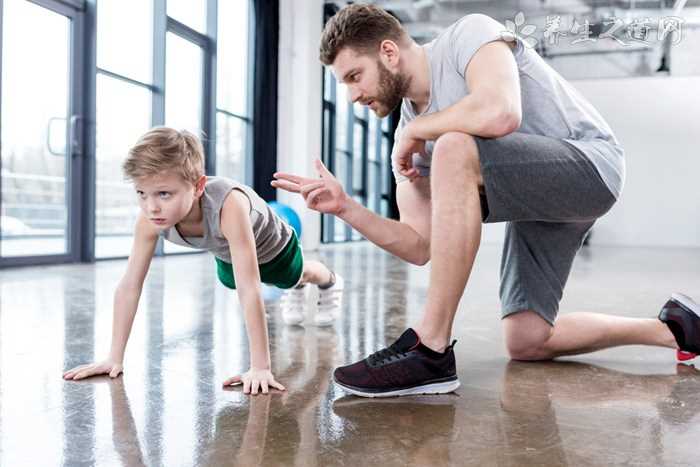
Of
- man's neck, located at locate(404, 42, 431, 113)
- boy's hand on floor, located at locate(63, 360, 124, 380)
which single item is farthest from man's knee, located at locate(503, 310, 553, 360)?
boy's hand on floor, located at locate(63, 360, 124, 380)

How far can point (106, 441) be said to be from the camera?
3.41 ft

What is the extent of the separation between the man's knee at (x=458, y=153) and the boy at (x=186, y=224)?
484 millimetres

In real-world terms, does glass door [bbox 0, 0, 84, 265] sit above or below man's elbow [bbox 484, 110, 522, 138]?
above

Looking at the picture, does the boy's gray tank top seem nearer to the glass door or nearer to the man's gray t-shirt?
the man's gray t-shirt

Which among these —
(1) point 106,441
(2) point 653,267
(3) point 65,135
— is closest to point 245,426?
(1) point 106,441

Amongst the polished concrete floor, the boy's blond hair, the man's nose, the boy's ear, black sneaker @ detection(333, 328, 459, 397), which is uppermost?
the man's nose

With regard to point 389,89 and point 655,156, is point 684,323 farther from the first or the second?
point 655,156

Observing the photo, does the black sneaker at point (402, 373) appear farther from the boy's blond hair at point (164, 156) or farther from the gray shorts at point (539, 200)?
the boy's blond hair at point (164, 156)

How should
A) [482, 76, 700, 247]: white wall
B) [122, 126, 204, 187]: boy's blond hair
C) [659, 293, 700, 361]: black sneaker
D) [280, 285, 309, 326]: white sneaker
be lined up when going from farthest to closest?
[482, 76, 700, 247]: white wall
[280, 285, 309, 326]: white sneaker
[659, 293, 700, 361]: black sneaker
[122, 126, 204, 187]: boy's blond hair

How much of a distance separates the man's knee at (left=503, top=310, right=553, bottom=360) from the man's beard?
605mm

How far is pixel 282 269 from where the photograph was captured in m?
2.01

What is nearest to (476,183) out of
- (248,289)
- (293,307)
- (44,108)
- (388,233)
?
(388,233)

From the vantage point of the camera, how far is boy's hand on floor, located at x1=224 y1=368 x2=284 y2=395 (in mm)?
1356

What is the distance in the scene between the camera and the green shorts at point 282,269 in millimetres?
1975
